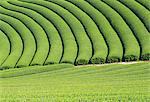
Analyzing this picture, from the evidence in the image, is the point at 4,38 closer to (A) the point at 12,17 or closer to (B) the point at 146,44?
(A) the point at 12,17

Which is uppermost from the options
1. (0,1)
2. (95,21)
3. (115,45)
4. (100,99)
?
(0,1)

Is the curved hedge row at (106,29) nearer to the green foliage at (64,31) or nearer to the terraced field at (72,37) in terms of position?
the terraced field at (72,37)

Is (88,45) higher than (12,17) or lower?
lower

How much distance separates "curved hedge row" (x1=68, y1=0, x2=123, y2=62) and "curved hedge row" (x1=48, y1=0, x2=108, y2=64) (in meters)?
0.85

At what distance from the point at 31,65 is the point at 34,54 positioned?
386cm

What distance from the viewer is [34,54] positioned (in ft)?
201

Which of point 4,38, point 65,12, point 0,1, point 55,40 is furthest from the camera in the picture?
point 0,1

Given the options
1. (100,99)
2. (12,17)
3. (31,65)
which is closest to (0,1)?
(12,17)

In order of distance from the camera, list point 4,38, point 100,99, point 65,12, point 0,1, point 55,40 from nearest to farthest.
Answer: point 100,99 < point 55,40 < point 4,38 < point 65,12 < point 0,1

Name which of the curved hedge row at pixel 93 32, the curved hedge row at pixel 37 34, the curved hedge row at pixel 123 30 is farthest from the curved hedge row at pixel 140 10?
the curved hedge row at pixel 37 34

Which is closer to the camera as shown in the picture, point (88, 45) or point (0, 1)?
point (88, 45)

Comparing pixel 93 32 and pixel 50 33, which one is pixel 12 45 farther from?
pixel 93 32

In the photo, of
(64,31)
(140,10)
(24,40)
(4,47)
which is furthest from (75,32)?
(4,47)

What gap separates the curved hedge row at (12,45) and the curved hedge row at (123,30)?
17.8 m
